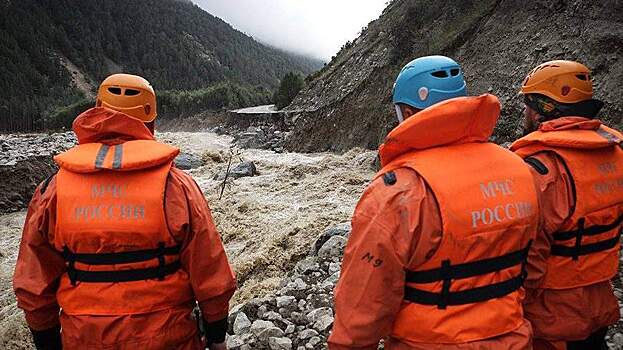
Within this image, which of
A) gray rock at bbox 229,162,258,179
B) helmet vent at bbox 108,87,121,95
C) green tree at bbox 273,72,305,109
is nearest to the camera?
helmet vent at bbox 108,87,121,95

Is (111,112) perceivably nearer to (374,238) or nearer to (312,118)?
(374,238)

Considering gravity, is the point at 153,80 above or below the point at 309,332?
below

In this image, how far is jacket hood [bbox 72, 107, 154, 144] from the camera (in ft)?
6.87

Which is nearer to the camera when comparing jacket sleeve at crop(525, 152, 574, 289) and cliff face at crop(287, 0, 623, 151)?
jacket sleeve at crop(525, 152, 574, 289)

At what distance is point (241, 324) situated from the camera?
13.0 feet

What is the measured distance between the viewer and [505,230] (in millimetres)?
1620

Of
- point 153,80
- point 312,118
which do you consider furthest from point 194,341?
point 153,80

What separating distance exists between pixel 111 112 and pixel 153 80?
96096 mm

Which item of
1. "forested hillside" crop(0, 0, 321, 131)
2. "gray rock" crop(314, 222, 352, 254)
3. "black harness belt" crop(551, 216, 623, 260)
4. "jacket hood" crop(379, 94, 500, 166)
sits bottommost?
"forested hillside" crop(0, 0, 321, 131)

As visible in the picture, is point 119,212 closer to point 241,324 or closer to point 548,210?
point 548,210

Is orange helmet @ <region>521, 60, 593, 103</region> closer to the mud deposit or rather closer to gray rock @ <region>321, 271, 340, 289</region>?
gray rock @ <region>321, 271, 340, 289</region>

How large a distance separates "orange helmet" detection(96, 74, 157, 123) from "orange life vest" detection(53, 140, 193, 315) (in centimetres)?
32

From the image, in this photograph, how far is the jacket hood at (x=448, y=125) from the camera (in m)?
1.59

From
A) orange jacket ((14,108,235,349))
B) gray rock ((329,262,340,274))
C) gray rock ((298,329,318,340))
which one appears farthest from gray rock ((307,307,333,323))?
orange jacket ((14,108,235,349))
